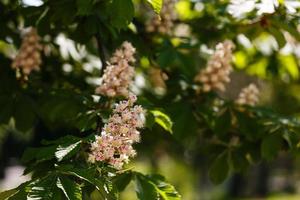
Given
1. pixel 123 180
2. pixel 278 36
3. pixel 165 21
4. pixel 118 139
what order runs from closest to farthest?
pixel 118 139 → pixel 123 180 → pixel 278 36 → pixel 165 21

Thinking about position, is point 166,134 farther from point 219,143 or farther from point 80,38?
point 80,38

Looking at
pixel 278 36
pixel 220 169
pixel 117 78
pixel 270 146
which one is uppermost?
pixel 278 36

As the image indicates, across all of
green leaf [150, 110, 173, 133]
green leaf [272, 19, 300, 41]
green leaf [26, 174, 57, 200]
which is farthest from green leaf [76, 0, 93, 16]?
green leaf [272, 19, 300, 41]

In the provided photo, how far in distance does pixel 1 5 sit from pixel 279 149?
2100 millimetres

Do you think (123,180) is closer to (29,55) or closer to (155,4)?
(155,4)

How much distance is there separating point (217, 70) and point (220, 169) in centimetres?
62

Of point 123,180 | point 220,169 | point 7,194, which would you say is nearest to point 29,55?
point 123,180

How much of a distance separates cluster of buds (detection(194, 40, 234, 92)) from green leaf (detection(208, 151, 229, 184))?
1.45 feet

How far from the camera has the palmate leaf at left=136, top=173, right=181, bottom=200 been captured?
268 centimetres

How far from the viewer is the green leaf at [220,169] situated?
3.63m

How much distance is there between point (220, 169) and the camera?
144 inches

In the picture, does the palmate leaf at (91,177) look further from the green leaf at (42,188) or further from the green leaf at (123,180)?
the green leaf at (123,180)

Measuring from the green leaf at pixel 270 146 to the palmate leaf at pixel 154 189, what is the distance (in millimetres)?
733

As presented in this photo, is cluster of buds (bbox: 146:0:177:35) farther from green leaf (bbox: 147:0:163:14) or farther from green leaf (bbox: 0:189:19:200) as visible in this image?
green leaf (bbox: 0:189:19:200)
